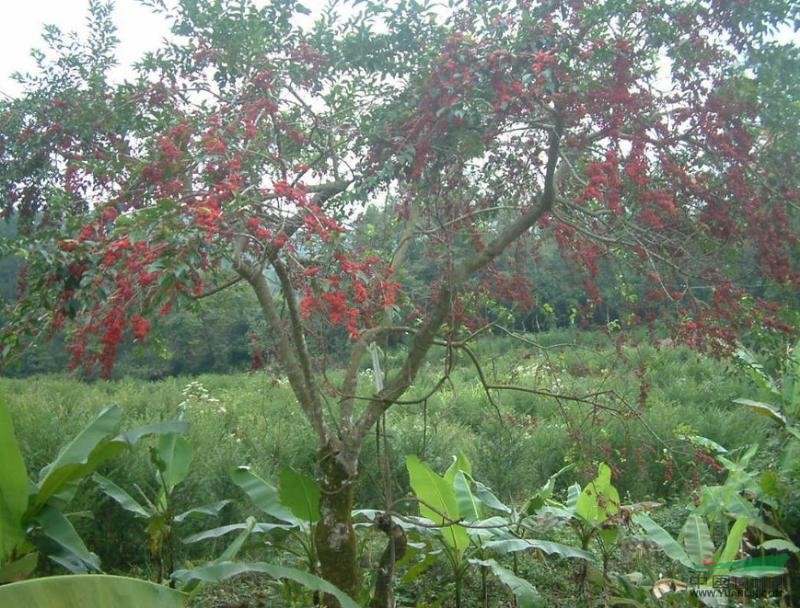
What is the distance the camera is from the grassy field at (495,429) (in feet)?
15.6

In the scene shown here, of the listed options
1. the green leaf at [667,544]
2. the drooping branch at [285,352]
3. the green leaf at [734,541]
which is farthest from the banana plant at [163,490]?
the green leaf at [734,541]

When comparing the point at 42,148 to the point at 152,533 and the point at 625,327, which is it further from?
the point at 625,327

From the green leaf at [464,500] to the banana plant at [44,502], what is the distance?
6.97 ft

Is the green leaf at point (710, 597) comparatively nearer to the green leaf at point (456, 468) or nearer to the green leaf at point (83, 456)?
the green leaf at point (456, 468)

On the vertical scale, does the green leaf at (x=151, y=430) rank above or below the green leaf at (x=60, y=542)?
above

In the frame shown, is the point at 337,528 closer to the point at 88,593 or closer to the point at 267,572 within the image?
the point at 267,572

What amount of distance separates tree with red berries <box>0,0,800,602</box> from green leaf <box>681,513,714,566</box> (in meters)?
1.57

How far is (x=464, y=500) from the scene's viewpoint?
467cm

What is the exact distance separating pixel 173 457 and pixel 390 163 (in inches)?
94.9

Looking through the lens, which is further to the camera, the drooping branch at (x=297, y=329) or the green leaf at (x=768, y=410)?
the green leaf at (x=768, y=410)

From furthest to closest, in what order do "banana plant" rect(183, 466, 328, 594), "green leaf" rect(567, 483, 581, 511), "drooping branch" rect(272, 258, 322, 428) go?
"green leaf" rect(567, 483, 581, 511)
"banana plant" rect(183, 466, 328, 594)
"drooping branch" rect(272, 258, 322, 428)

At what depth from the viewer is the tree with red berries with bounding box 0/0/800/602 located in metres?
3.20

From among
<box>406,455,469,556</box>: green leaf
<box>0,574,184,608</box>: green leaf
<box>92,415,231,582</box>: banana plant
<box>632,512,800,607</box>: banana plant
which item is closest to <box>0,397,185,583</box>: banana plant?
<box>92,415,231,582</box>: banana plant

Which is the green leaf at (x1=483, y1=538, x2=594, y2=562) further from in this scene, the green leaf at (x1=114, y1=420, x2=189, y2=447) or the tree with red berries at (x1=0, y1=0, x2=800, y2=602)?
the green leaf at (x1=114, y1=420, x2=189, y2=447)
